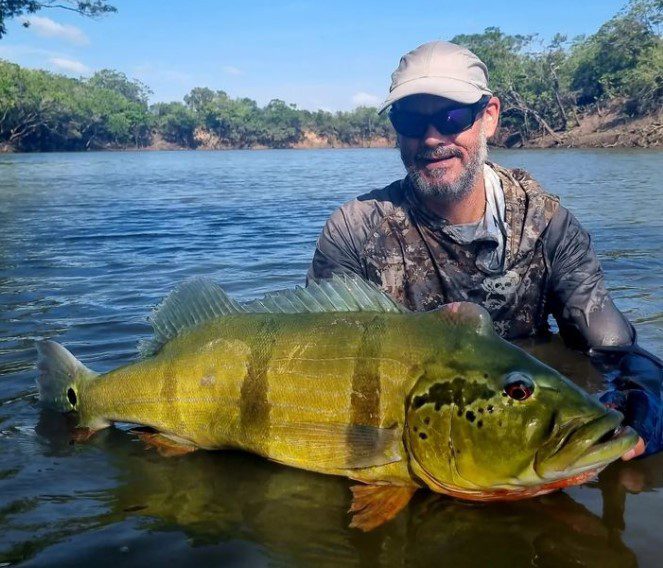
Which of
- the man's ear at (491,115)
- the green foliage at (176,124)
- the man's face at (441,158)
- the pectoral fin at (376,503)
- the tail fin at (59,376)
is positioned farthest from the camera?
the green foliage at (176,124)

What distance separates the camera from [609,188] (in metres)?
18.9

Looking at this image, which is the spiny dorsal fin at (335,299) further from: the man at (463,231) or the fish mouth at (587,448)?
the man at (463,231)

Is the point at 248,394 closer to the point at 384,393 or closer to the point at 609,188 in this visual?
the point at 384,393

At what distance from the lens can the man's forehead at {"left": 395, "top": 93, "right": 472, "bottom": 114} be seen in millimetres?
4113

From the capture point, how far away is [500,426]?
2.36 meters

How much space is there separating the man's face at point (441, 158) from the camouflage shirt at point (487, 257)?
8.4 inches

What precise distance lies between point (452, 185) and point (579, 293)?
1.02 metres

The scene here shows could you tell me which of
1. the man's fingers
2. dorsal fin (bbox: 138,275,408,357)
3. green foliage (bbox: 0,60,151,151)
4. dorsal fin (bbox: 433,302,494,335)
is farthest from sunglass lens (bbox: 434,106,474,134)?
green foliage (bbox: 0,60,151,151)

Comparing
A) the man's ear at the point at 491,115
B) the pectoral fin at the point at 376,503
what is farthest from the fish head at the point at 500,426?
the man's ear at the point at 491,115

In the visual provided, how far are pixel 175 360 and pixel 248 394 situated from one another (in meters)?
0.47

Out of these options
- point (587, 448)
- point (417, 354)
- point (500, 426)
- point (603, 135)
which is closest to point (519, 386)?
point (500, 426)

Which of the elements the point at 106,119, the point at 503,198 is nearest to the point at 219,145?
the point at 106,119

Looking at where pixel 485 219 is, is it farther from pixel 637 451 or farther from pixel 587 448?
pixel 587 448

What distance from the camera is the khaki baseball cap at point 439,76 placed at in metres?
4.05
